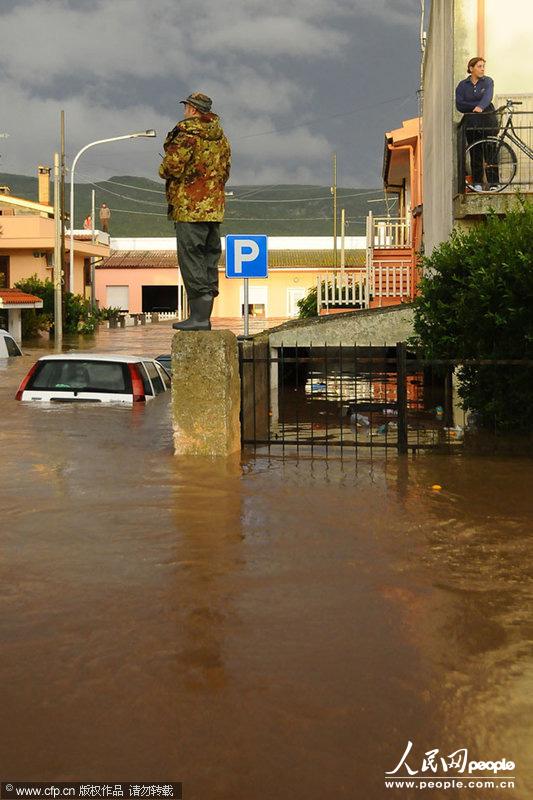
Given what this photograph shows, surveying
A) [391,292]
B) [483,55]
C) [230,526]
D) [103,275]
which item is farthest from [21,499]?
[103,275]

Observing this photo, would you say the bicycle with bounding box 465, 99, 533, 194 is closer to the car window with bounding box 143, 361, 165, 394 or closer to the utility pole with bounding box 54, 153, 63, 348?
the car window with bounding box 143, 361, 165, 394

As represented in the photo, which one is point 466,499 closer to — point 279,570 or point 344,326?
point 279,570

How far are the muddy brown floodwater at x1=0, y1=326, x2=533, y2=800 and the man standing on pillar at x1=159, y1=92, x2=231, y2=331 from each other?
209 centimetres

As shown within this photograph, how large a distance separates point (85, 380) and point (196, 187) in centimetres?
511

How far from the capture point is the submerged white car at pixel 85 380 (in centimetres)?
1482

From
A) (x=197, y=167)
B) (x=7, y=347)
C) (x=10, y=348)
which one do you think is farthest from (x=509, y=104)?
(x=10, y=348)

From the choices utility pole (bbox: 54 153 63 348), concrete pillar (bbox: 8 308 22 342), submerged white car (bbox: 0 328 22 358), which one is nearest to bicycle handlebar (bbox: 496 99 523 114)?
submerged white car (bbox: 0 328 22 358)

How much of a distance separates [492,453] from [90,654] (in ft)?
23.0

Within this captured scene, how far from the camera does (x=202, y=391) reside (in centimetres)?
1061

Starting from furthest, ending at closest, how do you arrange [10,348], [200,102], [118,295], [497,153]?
[118,295], [10,348], [497,153], [200,102]

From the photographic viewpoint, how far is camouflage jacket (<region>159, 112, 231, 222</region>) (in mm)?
10383

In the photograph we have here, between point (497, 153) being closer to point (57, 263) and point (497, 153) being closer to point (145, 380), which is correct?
point (145, 380)

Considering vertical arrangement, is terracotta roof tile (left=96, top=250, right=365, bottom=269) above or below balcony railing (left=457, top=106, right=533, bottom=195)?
above

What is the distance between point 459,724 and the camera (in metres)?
4.21
